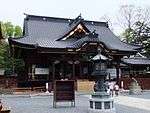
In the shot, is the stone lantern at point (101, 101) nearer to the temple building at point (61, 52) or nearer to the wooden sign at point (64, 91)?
the wooden sign at point (64, 91)

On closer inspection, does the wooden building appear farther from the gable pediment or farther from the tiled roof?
the gable pediment

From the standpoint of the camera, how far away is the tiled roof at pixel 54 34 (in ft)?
108

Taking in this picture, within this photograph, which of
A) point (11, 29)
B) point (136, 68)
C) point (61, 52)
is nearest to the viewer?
point (61, 52)

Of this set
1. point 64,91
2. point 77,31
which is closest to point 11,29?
point 77,31

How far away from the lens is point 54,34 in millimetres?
37031

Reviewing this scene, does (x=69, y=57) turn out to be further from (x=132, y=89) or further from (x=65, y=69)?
(x=132, y=89)

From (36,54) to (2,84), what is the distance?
16.2 ft

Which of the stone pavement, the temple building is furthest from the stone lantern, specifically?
the temple building

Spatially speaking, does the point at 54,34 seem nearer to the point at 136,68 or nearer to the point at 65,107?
the point at 136,68

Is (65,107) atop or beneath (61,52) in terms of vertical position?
beneath

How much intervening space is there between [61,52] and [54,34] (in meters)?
5.11

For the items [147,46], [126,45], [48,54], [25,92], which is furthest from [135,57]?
[25,92]

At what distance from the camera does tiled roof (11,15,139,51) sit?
3306 centimetres

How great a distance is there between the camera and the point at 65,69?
112ft
